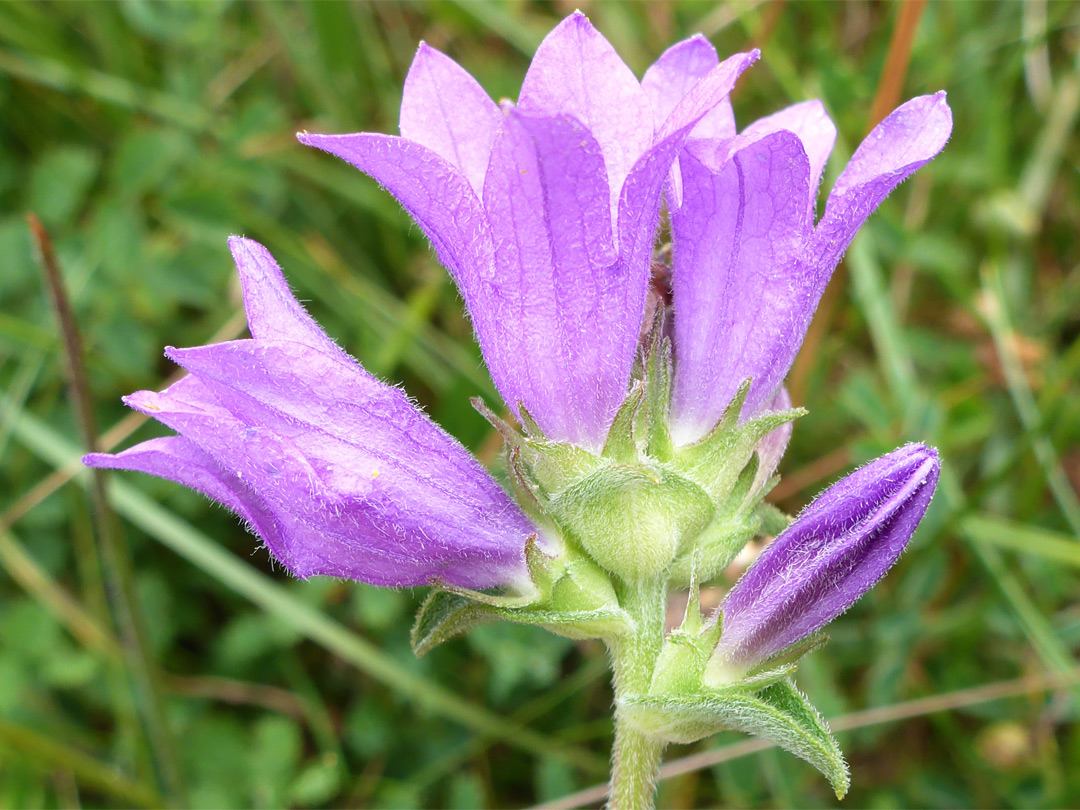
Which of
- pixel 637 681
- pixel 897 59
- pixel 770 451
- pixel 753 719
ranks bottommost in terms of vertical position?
pixel 753 719

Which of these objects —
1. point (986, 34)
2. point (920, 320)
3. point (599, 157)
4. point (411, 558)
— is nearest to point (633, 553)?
point (411, 558)

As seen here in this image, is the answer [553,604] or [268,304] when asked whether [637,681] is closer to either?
[553,604]

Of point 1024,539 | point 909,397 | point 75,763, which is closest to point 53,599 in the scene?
point 75,763

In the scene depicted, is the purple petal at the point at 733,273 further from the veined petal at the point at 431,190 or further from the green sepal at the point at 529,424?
the veined petal at the point at 431,190

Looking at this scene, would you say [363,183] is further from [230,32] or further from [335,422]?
[335,422]

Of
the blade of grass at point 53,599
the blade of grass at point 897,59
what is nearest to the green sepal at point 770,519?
the blade of grass at point 897,59

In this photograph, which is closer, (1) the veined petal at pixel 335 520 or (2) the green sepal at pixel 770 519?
(1) the veined petal at pixel 335 520

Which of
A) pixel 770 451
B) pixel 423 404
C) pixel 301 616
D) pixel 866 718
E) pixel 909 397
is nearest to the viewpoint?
pixel 770 451
